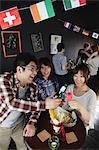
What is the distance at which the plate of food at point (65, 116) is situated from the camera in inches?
88.2

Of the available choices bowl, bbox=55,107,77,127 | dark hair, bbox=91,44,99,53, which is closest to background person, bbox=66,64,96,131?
bowl, bbox=55,107,77,127

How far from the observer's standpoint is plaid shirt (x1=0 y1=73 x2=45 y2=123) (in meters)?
2.16

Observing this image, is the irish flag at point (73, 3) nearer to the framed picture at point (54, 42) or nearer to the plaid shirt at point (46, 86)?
the plaid shirt at point (46, 86)

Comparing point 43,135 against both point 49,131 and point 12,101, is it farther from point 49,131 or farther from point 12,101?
point 12,101

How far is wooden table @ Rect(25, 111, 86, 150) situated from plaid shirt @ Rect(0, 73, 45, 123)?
116mm

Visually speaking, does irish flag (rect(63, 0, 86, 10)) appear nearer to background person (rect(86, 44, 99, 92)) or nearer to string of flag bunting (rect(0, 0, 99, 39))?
string of flag bunting (rect(0, 0, 99, 39))

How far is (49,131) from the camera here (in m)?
2.32

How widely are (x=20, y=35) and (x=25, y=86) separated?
11.0 feet

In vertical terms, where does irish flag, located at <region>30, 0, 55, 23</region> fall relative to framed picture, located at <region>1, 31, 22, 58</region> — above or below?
above

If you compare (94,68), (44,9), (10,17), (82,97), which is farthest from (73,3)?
(94,68)

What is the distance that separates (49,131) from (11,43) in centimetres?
348

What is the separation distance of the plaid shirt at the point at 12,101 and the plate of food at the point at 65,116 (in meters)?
0.12

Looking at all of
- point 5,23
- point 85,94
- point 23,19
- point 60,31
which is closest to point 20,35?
point 23,19

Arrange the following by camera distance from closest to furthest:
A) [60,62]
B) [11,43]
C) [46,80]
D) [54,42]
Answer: [46,80] → [60,62] → [11,43] → [54,42]
